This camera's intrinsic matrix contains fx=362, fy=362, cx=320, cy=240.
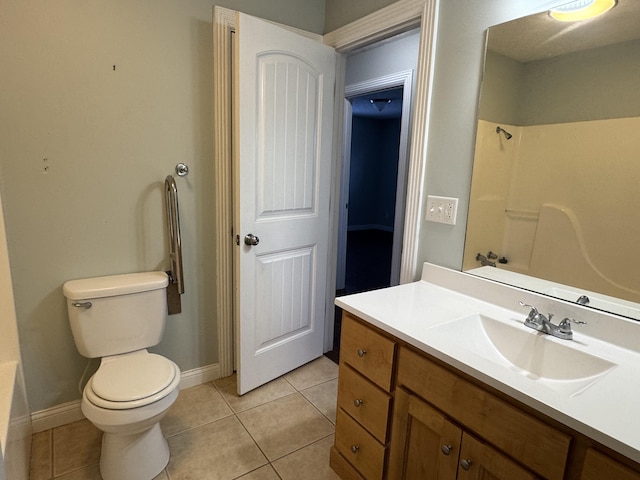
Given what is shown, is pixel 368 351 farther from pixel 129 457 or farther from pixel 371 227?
pixel 371 227

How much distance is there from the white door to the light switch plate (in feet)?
2.52

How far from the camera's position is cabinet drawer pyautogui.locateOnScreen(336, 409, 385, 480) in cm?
131

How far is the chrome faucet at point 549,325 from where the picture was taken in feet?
3.77

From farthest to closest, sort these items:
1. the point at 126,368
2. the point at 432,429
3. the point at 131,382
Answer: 1. the point at 126,368
2. the point at 131,382
3. the point at 432,429

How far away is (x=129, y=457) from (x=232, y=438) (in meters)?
0.45

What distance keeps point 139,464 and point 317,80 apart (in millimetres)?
2043

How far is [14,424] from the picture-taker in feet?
4.37

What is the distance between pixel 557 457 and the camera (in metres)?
0.81

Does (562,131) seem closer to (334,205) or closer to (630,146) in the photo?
(630,146)

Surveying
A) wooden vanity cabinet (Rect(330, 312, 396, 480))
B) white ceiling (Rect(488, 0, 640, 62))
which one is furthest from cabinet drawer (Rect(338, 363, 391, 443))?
white ceiling (Rect(488, 0, 640, 62))

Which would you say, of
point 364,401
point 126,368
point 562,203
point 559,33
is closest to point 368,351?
point 364,401

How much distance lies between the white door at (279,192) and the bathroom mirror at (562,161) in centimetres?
96

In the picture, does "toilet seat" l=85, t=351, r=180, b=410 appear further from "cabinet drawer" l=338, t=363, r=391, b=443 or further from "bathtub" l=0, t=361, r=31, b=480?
"cabinet drawer" l=338, t=363, r=391, b=443

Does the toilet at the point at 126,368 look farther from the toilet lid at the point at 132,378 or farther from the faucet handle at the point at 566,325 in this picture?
the faucet handle at the point at 566,325
